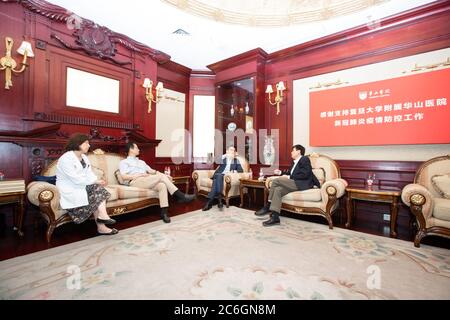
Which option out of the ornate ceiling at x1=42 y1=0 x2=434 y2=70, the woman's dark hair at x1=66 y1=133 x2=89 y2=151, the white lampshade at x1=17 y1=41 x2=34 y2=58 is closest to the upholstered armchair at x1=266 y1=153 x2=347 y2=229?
the ornate ceiling at x1=42 y1=0 x2=434 y2=70

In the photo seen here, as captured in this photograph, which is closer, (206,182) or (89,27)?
(89,27)

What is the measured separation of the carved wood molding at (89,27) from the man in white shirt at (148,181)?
197 centimetres

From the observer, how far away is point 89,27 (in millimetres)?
3627

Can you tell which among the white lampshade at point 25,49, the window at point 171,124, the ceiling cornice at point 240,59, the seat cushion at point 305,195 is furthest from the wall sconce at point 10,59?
the seat cushion at point 305,195

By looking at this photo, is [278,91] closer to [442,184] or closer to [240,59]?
[240,59]

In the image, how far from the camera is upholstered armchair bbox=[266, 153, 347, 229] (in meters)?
2.98

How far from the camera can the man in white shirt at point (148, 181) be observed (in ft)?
10.8

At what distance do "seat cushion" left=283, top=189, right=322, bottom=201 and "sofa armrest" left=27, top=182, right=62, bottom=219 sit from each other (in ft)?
9.89

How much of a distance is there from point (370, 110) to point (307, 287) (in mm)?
3171

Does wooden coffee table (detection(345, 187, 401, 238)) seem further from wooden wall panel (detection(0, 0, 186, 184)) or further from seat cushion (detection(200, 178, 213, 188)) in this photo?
wooden wall panel (detection(0, 0, 186, 184))

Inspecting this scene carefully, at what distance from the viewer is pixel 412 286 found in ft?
5.34

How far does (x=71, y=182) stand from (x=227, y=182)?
241 cm

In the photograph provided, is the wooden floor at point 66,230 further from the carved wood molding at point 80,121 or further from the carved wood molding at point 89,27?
the carved wood molding at point 89,27

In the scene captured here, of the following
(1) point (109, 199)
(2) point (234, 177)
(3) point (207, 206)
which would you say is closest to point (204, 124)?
(2) point (234, 177)
